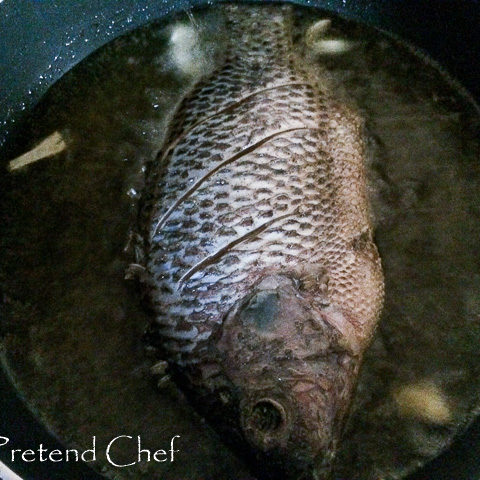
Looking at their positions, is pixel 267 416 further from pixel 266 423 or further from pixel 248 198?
pixel 248 198

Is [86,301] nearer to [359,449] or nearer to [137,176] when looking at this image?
[137,176]

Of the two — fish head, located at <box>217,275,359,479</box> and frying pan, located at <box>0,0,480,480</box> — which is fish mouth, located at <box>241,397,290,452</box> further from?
frying pan, located at <box>0,0,480,480</box>

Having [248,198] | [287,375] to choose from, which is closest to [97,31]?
[248,198]

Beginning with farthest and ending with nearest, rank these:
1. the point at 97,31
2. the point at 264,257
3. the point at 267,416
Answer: the point at 97,31 < the point at 264,257 < the point at 267,416

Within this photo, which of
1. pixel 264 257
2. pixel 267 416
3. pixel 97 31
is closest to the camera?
pixel 267 416

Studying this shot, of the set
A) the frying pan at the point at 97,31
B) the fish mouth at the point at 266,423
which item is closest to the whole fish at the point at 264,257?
the fish mouth at the point at 266,423

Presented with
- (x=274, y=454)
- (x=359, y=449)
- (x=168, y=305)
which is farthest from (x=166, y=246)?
(x=359, y=449)

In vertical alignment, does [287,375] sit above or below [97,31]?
below

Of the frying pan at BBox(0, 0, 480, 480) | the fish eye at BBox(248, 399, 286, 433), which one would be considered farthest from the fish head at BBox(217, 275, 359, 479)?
the frying pan at BBox(0, 0, 480, 480)
